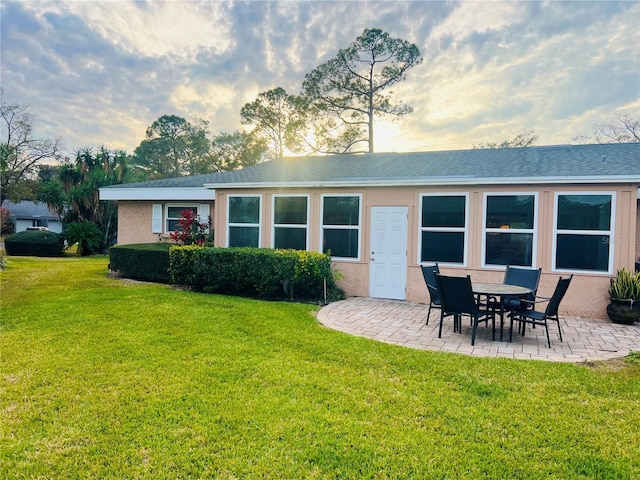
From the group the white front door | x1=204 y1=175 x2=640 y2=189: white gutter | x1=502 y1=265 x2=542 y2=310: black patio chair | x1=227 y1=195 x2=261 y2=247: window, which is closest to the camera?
x1=502 y1=265 x2=542 y2=310: black patio chair

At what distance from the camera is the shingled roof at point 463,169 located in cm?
768

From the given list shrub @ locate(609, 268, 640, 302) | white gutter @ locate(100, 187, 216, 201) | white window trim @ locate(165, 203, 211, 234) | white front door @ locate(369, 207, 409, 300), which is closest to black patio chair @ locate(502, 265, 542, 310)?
shrub @ locate(609, 268, 640, 302)

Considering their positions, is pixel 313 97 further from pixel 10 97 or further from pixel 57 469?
pixel 10 97

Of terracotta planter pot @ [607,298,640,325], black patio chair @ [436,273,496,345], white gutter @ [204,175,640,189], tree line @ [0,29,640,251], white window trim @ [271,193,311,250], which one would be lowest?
terracotta planter pot @ [607,298,640,325]

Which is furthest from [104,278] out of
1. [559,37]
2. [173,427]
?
[559,37]

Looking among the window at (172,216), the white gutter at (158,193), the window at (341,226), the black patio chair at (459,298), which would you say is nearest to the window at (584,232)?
the black patio chair at (459,298)

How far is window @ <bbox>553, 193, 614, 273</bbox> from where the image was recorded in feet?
24.1

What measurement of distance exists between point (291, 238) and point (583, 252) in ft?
22.0

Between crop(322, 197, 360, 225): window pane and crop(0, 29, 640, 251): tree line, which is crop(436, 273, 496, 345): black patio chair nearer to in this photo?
crop(322, 197, 360, 225): window pane

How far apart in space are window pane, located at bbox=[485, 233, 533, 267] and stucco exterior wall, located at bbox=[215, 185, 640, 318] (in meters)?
0.16

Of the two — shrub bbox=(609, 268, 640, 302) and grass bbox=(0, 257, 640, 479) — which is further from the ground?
shrub bbox=(609, 268, 640, 302)

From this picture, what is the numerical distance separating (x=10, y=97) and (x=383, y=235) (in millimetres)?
32427

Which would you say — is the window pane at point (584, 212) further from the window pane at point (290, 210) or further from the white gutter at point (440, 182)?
the window pane at point (290, 210)

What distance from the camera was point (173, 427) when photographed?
304 cm
